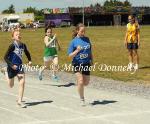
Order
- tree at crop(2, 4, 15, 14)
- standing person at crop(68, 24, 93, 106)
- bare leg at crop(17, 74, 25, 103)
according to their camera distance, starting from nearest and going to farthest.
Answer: standing person at crop(68, 24, 93, 106) → bare leg at crop(17, 74, 25, 103) → tree at crop(2, 4, 15, 14)

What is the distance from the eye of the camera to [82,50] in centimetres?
1106

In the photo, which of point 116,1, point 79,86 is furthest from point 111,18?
point 79,86

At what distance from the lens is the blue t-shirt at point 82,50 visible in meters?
11.1

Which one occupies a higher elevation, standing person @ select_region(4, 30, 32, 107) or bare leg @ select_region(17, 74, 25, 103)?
standing person @ select_region(4, 30, 32, 107)

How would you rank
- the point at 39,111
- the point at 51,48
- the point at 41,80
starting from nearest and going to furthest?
1. the point at 39,111
2. the point at 51,48
3. the point at 41,80

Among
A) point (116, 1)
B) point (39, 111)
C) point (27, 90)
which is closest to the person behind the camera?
point (39, 111)

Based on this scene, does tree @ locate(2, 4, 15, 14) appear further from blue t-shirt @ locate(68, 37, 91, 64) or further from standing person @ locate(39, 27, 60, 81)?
blue t-shirt @ locate(68, 37, 91, 64)

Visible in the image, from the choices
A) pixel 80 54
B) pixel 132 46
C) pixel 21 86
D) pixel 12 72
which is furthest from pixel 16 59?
pixel 132 46

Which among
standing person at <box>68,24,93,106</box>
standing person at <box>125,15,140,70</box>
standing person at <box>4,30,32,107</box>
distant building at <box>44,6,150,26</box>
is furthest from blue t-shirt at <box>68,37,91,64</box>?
distant building at <box>44,6,150,26</box>

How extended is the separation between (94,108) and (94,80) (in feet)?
16.9

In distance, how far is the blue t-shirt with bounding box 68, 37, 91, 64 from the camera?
11.1 m

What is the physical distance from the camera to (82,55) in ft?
36.5

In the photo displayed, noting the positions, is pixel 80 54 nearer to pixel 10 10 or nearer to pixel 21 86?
pixel 21 86

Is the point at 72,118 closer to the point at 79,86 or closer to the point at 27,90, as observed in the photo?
the point at 79,86
